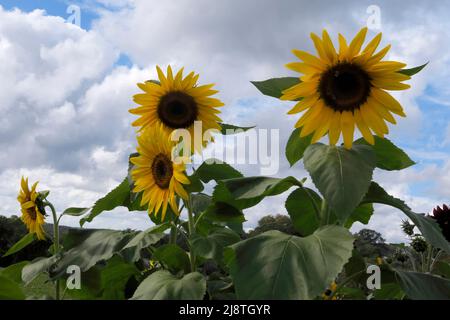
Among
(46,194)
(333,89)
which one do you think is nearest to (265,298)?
(333,89)

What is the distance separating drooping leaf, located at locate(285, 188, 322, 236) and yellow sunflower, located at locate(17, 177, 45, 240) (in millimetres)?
1637

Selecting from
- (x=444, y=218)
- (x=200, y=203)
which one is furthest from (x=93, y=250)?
(x=444, y=218)

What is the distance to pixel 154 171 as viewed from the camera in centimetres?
252

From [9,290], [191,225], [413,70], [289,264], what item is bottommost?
[9,290]

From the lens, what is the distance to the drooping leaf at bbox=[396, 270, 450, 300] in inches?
70.7

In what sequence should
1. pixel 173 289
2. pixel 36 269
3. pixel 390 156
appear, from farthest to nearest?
pixel 36 269, pixel 390 156, pixel 173 289

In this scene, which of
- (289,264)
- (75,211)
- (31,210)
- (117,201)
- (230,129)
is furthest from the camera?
(31,210)

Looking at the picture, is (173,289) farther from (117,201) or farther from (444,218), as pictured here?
(444,218)

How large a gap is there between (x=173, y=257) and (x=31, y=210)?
152 centimetres

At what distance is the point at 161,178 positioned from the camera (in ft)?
8.16

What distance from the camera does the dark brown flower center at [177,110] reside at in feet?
9.32

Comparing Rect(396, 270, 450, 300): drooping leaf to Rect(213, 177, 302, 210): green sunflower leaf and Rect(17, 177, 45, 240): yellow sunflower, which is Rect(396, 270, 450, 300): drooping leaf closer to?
Rect(213, 177, 302, 210): green sunflower leaf

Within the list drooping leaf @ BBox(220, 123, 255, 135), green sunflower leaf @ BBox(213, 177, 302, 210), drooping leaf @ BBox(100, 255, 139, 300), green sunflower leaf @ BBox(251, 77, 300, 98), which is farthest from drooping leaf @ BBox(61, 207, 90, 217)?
green sunflower leaf @ BBox(251, 77, 300, 98)
